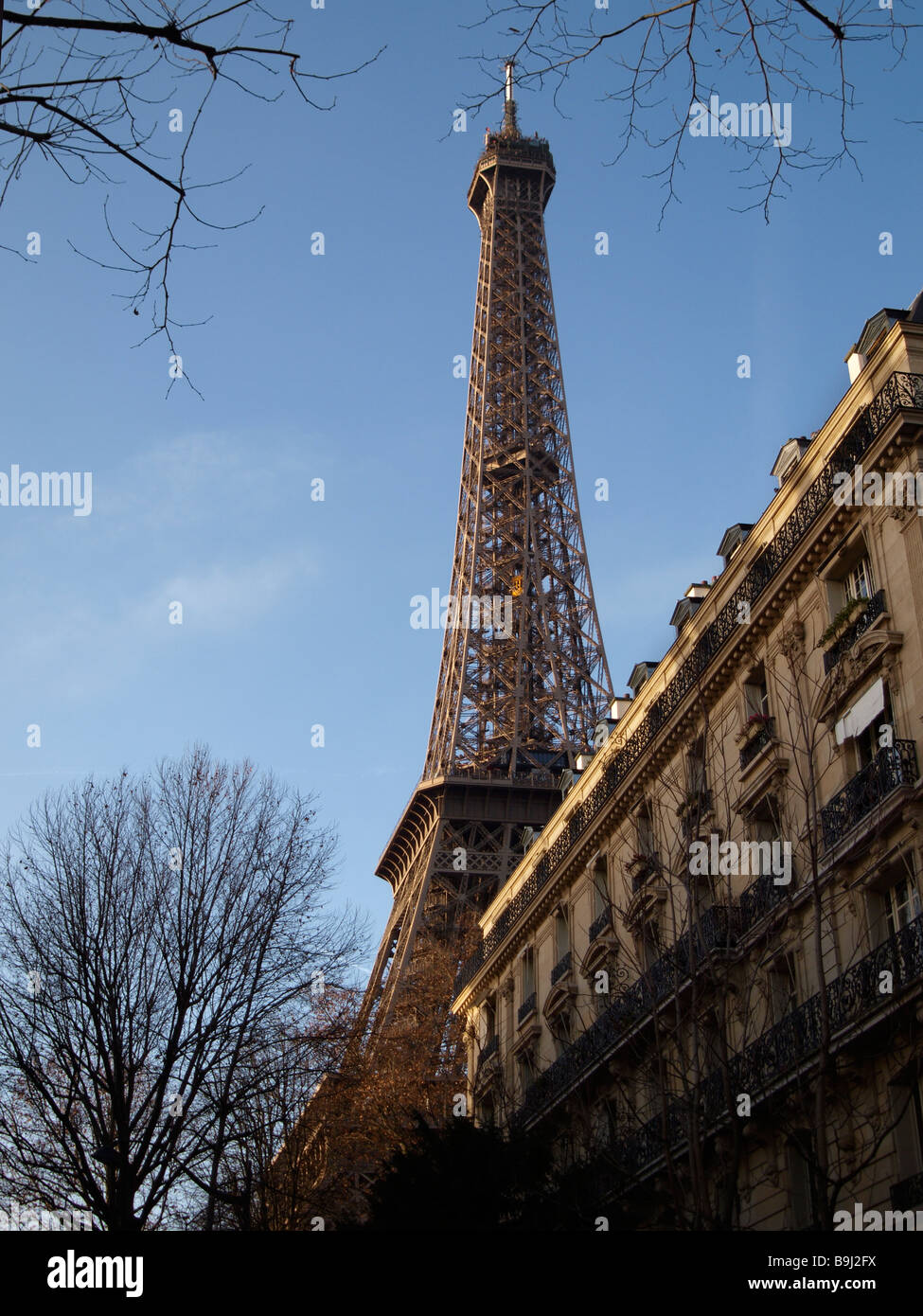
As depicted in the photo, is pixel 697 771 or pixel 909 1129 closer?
pixel 909 1129

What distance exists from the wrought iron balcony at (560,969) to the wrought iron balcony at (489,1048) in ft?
17.7

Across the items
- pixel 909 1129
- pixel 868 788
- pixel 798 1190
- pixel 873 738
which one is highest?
pixel 873 738

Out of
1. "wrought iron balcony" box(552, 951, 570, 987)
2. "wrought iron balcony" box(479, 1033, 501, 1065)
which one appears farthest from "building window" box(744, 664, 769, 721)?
"wrought iron balcony" box(479, 1033, 501, 1065)

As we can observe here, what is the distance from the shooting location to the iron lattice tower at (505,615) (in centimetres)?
6094

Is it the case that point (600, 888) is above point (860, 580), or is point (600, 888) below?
below

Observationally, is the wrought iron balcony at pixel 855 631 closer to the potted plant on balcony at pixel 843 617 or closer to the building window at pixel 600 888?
the potted plant on balcony at pixel 843 617

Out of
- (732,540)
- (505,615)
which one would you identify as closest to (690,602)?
(732,540)

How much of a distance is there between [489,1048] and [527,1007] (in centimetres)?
366

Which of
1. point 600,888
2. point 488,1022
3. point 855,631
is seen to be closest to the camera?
point 855,631

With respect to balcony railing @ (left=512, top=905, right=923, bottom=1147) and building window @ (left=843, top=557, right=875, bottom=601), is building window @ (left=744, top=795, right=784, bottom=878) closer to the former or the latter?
balcony railing @ (left=512, top=905, right=923, bottom=1147)

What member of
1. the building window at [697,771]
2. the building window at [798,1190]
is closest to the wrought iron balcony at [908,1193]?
the building window at [798,1190]

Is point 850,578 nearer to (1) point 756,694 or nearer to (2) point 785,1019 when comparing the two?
(1) point 756,694

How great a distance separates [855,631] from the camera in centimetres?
2025

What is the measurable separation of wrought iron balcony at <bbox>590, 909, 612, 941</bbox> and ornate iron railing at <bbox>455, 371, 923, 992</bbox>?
7.81 feet
